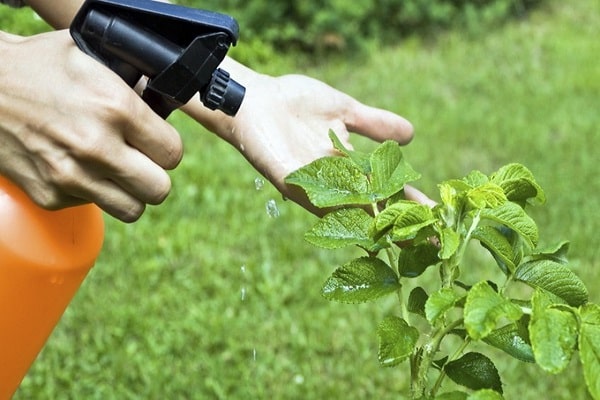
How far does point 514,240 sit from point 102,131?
21.1 inches

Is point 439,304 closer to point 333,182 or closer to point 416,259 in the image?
point 416,259

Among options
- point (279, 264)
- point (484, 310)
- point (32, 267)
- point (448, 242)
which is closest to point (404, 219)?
point (448, 242)

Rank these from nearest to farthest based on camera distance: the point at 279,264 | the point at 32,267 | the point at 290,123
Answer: the point at 32,267, the point at 290,123, the point at 279,264

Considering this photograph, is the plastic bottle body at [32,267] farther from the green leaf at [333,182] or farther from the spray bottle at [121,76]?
the green leaf at [333,182]

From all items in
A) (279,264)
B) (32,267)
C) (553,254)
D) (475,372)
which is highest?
(553,254)

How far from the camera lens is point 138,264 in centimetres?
276

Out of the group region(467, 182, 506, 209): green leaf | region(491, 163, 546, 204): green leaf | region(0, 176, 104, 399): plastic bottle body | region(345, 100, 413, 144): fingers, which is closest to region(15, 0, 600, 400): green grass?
region(345, 100, 413, 144): fingers

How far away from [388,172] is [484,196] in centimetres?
18

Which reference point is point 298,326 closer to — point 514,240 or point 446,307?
point 514,240

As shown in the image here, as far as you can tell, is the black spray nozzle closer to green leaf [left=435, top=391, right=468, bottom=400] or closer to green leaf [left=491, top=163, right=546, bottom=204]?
green leaf [left=491, top=163, right=546, bottom=204]

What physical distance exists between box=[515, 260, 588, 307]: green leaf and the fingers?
2.08 ft

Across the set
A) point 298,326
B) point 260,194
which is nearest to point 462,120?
point 260,194

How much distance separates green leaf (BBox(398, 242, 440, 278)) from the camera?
116 centimetres

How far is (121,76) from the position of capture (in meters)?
1.22
